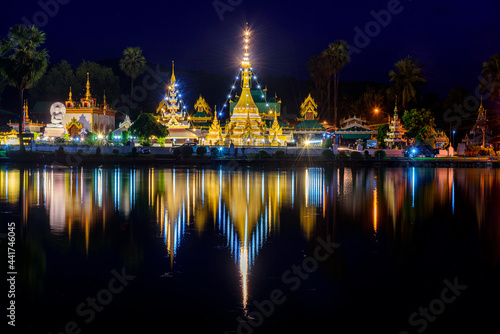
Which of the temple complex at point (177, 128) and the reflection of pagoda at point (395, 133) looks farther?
the temple complex at point (177, 128)

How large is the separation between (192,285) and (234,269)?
1176 millimetres

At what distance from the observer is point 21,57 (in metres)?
47.6

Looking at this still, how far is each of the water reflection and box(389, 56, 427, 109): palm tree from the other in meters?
43.9

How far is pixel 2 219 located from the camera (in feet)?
50.3

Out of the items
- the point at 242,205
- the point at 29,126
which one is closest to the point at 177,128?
the point at 29,126

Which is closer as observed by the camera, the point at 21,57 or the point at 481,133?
the point at 21,57

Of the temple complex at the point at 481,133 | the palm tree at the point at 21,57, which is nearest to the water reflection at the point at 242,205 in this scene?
the palm tree at the point at 21,57

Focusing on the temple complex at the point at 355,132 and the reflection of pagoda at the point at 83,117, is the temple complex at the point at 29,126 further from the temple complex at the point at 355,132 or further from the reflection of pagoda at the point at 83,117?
the temple complex at the point at 355,132

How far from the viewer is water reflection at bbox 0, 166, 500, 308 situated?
44.7 feet

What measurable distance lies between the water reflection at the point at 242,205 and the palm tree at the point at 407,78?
43939 millimetres
